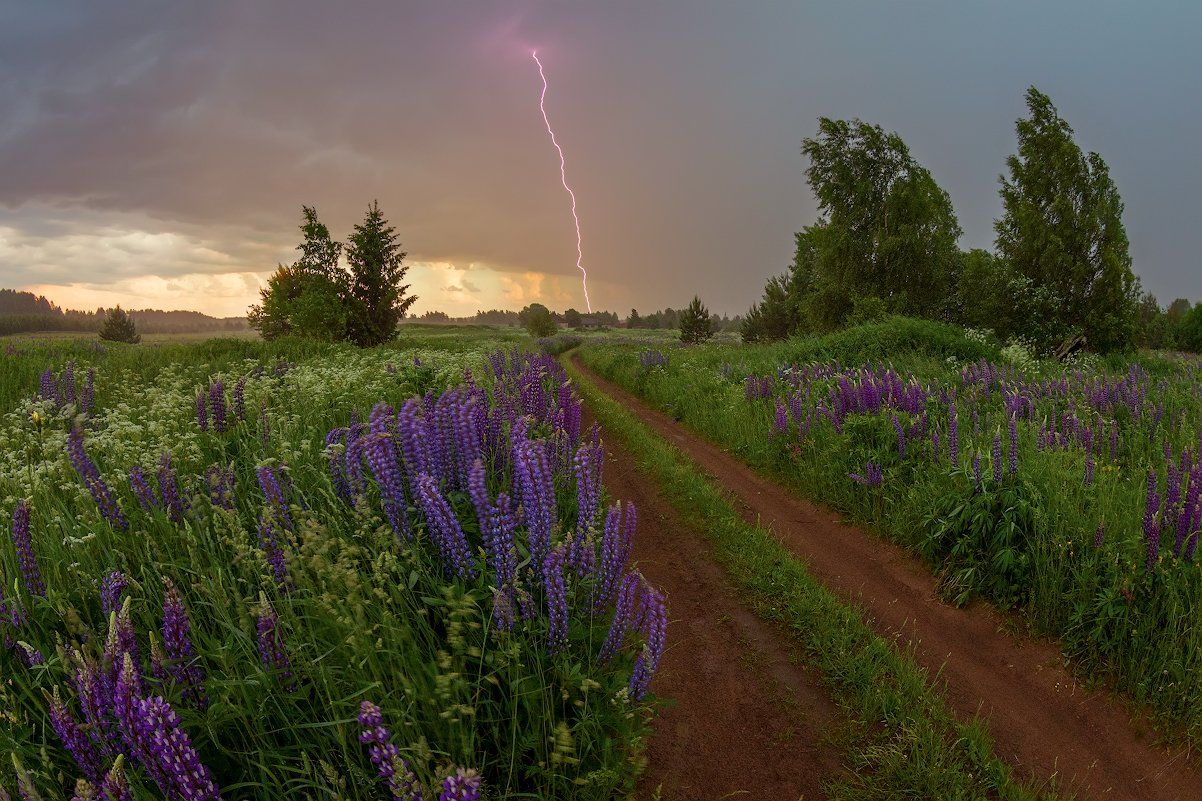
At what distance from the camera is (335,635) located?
298 cm

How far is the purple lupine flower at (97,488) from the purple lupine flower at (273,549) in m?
1.49

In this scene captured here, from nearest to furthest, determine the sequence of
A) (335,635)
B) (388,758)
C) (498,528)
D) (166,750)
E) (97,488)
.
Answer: (166,750) < (388,758) < (335,635) < (498,528) < (97,488)

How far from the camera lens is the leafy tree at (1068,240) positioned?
2103 centimetres

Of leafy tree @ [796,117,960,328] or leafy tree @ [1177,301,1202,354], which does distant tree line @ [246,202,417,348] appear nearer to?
leafy tree @ [796,117,960,328]

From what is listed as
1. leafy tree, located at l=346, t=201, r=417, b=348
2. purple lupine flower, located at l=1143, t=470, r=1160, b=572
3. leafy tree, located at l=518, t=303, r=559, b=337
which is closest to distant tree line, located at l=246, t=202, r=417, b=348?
leafy tree, located at l=346, t=201, r=417, b=348

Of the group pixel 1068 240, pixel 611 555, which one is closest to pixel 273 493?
pixel 611 555

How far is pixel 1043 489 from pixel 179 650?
7.14m

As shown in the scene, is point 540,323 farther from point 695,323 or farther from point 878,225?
point 878,225

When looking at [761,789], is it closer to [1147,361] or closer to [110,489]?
[110,489]

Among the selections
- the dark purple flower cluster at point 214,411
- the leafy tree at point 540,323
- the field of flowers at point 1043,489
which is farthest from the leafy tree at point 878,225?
the leafy tree at point 540,323

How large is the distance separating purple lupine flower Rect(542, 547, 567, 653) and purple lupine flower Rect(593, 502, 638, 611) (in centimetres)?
37

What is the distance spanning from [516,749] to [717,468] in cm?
798

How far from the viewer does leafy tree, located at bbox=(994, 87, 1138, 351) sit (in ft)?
69.0

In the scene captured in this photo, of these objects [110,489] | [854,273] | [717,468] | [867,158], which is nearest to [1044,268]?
[854,273]
